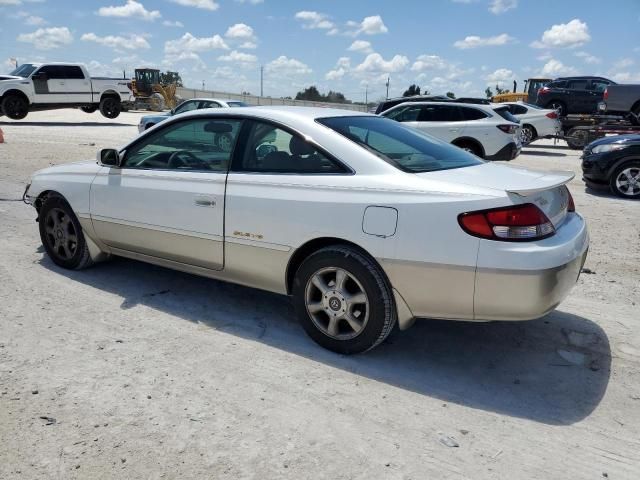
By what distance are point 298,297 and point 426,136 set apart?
5.48ft

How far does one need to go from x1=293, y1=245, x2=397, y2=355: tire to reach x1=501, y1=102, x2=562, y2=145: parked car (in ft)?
51.7

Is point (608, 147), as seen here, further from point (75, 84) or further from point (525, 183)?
point (75, 84)

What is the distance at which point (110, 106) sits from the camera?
2569cm

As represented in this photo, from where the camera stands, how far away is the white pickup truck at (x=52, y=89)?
73.7ft

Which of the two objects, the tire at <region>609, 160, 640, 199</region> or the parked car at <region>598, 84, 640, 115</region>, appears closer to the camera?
the tire at <region>609, 160, 640, 199</region>

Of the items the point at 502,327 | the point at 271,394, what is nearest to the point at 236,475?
the point at 271,394

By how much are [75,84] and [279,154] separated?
2392 cm

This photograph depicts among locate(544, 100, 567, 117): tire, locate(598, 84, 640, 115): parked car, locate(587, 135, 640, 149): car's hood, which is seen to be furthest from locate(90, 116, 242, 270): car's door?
locate(544, 100, 567, 117): tire

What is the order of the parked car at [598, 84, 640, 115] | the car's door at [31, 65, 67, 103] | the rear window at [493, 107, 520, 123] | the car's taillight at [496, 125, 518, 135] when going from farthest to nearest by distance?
the car's door at [31, 65, 67, 103]
the parked car at [598, 84, 640, 115]
the rear window at [493, 107, 520, 123]
the car's taillight at [496, 125, 518, 135]

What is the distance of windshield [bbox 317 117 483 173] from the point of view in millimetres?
3438

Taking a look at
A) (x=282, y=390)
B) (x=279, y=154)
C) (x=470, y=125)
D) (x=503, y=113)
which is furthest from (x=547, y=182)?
(x=503, y=113)

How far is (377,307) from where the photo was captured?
126 inches

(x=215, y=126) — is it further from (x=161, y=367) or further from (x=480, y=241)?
(x=480, y=241)

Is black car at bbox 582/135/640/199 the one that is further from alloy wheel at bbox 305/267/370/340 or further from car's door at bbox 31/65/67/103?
car's door at bbox 31/65/67/103
